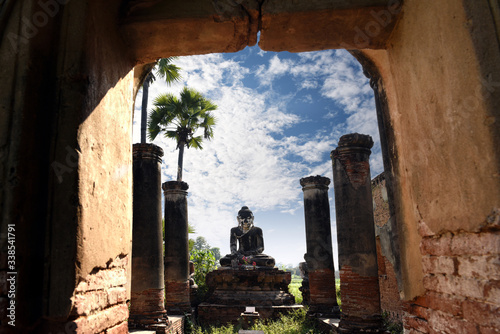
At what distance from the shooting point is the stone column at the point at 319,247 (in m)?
9.59

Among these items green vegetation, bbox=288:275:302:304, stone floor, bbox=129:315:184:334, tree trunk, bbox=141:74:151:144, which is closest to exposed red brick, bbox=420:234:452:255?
stone floor, bbox=129:315:184:334

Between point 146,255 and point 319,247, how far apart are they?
5179mm

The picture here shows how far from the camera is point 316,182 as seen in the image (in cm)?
1066

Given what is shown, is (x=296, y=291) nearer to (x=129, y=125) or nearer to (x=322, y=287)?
(x=322, y=287)

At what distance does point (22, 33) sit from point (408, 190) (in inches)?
118

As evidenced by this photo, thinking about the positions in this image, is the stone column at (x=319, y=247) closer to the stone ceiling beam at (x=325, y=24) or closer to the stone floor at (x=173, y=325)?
the stone floor at (x=173, y=325)

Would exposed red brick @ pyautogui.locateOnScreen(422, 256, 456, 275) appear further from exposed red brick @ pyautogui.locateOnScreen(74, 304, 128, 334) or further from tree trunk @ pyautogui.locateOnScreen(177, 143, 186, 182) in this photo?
tree trunk @ pyautogui.locateOnScreen(177, 143, 186, 182)

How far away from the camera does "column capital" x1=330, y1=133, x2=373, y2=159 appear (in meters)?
7.75

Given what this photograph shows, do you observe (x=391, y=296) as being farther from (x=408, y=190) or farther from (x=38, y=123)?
(x=38, y=123)

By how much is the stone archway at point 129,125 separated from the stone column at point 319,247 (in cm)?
723

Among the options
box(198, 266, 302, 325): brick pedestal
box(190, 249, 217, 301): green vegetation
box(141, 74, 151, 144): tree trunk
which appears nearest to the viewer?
box(198, 266, 302, 325): brick pedestal

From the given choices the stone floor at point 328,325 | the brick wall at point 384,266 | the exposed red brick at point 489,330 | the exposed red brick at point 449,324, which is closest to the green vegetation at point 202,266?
the stone floor at point 328,325

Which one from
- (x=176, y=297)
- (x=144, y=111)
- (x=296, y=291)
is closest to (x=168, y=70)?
(x=144, y=111)

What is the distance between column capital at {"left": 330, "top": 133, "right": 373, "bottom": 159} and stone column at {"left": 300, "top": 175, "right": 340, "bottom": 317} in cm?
290
